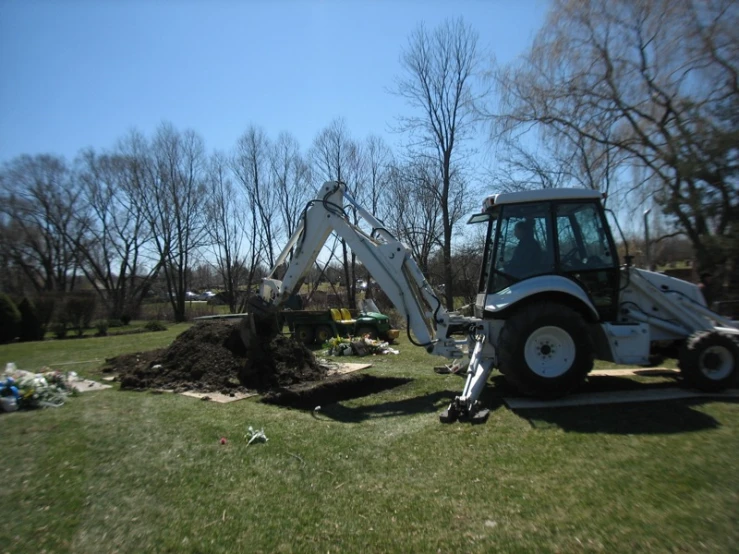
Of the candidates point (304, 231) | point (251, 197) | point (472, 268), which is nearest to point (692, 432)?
point (304, 231)

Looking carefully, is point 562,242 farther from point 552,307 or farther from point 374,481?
point 374,481

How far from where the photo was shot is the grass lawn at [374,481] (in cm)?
311

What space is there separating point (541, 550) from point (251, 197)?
110 ft

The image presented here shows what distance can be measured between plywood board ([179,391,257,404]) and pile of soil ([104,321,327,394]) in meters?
0.17

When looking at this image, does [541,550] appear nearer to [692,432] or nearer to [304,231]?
[692,432]

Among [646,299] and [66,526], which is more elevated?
[646,299]

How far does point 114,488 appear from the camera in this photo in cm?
393

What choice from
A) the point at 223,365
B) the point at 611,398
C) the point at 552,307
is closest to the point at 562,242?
the point at 552,307

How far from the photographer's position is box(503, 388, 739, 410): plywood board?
6.13 meters

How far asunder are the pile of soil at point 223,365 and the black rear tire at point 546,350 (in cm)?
381

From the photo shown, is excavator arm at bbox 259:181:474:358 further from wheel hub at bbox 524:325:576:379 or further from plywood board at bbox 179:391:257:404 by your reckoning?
plywood board at bbox 179:391:257:404

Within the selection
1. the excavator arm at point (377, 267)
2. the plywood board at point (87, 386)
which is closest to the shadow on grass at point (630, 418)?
the excavator arm at point (377, 267)

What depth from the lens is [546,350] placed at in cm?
629

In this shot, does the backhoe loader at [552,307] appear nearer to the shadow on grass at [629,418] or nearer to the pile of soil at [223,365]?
the shadow on grass at [629,418]
